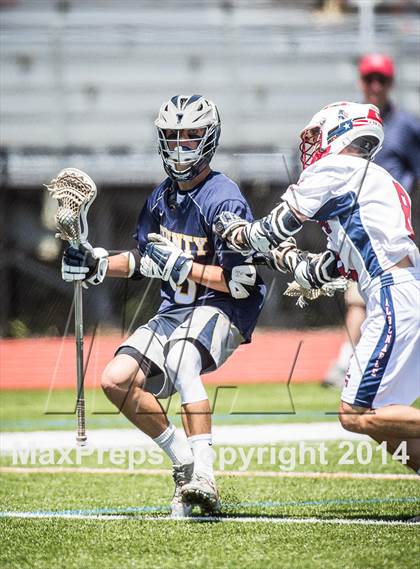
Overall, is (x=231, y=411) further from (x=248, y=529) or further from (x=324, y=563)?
(x=324, y=563)

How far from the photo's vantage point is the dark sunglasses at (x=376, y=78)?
24.6ft

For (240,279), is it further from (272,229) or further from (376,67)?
(376,67)

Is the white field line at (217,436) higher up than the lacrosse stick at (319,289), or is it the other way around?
the lacrosse stick at (319,289)

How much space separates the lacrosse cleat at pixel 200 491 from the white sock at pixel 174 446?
25cm

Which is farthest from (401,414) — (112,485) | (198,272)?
(112,485)

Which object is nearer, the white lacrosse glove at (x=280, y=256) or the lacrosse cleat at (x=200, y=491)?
the lacrosse cleat at (x=200, y=491)

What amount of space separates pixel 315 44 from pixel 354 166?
13027 mm

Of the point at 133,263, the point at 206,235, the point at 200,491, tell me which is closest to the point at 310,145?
the point at 206,235

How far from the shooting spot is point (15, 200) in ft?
45.4

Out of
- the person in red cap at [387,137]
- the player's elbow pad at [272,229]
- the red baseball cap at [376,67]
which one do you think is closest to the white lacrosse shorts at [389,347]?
the player's elbow pad at [272,229]

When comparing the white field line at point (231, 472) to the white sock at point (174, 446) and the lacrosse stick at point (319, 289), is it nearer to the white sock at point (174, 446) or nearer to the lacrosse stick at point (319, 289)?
the white sock at point (174, 446)

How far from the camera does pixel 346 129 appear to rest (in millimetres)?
4621

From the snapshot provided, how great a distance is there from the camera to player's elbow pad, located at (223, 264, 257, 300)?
16.0ft

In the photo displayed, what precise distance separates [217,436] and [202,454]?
2.45 metres
